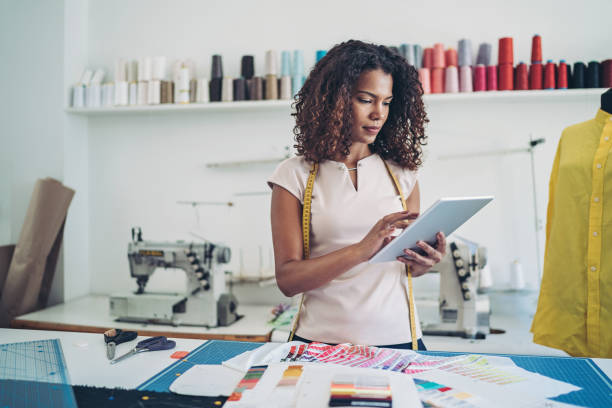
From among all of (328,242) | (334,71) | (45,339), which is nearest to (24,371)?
(45,339)

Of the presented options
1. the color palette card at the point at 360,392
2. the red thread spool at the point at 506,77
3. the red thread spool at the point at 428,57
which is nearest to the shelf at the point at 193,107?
the red thread spool at the point at 428,57

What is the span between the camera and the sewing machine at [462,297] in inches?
87.0

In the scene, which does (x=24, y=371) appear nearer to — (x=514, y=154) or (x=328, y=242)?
(x=328, y=242)

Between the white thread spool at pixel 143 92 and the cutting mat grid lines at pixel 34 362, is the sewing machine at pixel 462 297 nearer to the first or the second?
the cutting mat grid lines at pixel 34 362

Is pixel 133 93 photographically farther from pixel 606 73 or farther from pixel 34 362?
pixel 606 73

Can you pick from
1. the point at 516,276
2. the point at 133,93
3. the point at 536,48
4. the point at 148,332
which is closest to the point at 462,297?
the point at 516,276

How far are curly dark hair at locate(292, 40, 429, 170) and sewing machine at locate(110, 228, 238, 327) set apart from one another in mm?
1220

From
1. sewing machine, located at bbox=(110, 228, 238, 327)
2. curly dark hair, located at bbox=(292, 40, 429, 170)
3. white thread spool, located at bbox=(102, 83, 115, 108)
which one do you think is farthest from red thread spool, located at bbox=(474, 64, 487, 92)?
white thread spool, located at bbox=(102, 83, 115, 108)

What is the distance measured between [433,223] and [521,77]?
6.06ft

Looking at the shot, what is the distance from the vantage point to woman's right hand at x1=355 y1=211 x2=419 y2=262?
117 cm

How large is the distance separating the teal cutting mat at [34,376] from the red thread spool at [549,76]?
2642 millimetres

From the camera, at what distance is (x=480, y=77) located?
2611 millimetres

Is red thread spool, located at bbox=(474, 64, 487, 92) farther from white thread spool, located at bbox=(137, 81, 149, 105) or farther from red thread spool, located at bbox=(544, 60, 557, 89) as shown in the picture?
white thread spool, located at bbox=(137, 81, 149, 105)

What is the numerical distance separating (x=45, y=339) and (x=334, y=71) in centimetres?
120
